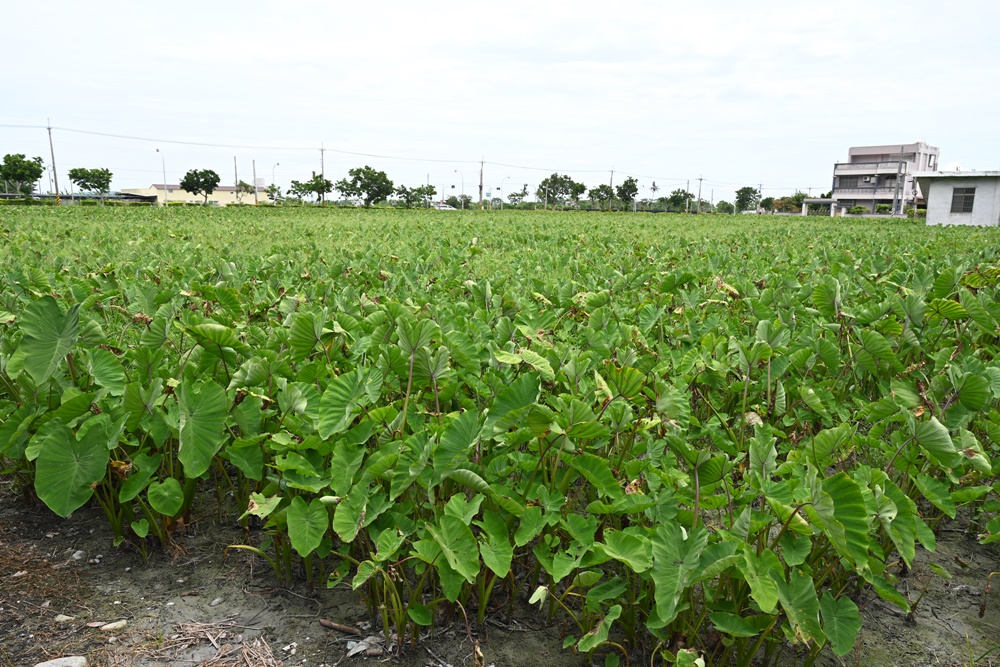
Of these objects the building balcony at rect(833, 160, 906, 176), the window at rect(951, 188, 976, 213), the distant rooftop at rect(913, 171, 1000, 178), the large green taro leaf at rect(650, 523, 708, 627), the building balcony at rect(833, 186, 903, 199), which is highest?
the building balcony at rect(833, 160, 906, 176)

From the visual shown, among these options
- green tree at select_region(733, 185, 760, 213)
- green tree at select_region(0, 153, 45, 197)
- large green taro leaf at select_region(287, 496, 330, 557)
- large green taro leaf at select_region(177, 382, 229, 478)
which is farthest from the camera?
green tree at select_region(733, 185, 760, 213)

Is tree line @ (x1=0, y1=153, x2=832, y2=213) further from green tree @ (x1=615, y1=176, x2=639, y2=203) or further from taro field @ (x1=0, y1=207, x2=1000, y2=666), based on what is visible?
taro field @ (x1=0, y1=207, x2=1000, y2=666)

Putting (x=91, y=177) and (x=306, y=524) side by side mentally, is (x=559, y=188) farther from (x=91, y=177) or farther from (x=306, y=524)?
(x=306, y=524)

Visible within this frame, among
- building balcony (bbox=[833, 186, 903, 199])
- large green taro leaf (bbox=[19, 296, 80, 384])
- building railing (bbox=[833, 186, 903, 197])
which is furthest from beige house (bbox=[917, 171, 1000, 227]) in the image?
building railing (bbox=[833, 186, 903, 197])

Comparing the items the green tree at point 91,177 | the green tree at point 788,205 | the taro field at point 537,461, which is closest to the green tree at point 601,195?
the green tree at point 788,205

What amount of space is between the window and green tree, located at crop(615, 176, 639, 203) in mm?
53602

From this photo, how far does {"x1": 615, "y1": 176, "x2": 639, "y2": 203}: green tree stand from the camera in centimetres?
7688

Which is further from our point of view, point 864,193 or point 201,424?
point 864,193

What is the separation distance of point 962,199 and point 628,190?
55174mm

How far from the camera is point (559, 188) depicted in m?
83.3

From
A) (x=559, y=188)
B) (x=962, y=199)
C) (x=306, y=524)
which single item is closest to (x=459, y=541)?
(x=306, y=524)

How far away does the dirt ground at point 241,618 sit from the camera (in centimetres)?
177

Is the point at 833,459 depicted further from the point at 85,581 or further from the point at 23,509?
the point at 23,509

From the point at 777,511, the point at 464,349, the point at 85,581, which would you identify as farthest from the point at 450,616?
the point at 85,581
